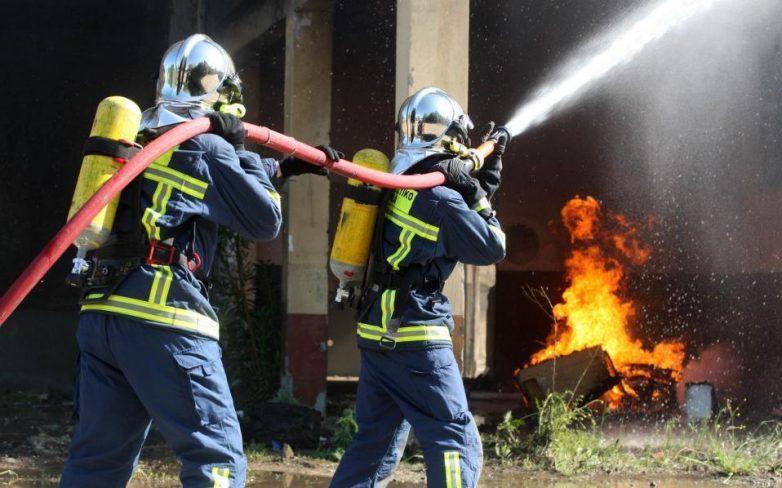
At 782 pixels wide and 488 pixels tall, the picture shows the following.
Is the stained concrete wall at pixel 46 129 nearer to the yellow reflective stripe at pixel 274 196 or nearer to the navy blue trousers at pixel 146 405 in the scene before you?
the yellow reflective stripe at pixel 274 196

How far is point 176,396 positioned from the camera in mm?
3619

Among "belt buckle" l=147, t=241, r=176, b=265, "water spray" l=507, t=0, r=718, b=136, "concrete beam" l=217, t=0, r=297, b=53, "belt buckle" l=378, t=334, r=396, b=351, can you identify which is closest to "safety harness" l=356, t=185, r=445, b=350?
"belt buckle" l=378, t=334, r=396, b=351

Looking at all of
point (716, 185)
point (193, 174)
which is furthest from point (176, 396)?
point (716, 185)

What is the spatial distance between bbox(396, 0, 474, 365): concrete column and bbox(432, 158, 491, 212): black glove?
6.98 ft

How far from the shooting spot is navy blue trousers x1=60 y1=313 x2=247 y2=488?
11.8 feet

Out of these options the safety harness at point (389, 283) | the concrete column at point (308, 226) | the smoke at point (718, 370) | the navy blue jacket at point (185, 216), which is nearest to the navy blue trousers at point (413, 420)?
the safety harness at point (389, 283)

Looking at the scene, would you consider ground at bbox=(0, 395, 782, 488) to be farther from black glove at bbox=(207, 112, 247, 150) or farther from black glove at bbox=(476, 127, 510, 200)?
black glove at bbox=(207, 112, 247, 150)

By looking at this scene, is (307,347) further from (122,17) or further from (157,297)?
(157,297)

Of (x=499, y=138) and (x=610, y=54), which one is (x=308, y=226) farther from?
(x=499, y=138)

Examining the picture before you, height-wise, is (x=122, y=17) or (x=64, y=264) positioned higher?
(x=122, y=17)

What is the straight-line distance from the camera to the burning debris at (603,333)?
26.6ft

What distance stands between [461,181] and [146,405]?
1.70 m

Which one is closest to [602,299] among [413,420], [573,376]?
[573,376]

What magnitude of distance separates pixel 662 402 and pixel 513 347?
10.0 ft
